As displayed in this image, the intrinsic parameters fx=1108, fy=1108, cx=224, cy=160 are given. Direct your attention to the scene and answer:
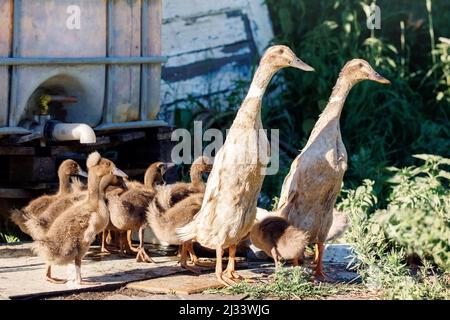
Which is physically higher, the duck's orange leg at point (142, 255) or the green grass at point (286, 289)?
the duck's orange leg at point (142, 255)

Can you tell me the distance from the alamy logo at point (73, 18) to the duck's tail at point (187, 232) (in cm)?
209

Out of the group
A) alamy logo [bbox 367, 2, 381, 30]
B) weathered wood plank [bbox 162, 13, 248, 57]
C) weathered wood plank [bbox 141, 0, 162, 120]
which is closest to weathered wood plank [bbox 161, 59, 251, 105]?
weathered wood plank [bbox 162, 13, 248, 57]

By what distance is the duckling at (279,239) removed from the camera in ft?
26.9

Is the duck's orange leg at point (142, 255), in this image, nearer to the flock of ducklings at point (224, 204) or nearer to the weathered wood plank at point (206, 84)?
the flock of ducklings at point (224, 204)

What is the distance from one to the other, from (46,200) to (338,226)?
2355 millimetres

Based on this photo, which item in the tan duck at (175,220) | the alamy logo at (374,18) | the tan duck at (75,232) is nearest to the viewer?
the tan duck at (75,232)

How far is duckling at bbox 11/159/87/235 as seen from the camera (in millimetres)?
8594

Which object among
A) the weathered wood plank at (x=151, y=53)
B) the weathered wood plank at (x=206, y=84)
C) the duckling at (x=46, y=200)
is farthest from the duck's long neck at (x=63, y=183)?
the weathered wood plank at (x=206, y=84)

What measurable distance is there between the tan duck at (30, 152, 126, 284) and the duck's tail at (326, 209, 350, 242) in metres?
1.94

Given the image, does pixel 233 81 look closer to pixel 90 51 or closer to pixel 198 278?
pixel 90 51

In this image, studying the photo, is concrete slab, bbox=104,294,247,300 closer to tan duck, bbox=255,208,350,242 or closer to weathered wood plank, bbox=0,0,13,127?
tan duck, bbox=255,208,350,242

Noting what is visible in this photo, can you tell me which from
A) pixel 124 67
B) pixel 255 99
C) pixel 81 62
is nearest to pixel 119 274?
pixel 255 99

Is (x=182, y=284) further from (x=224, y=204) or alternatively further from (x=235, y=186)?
(x=235, y=186)
